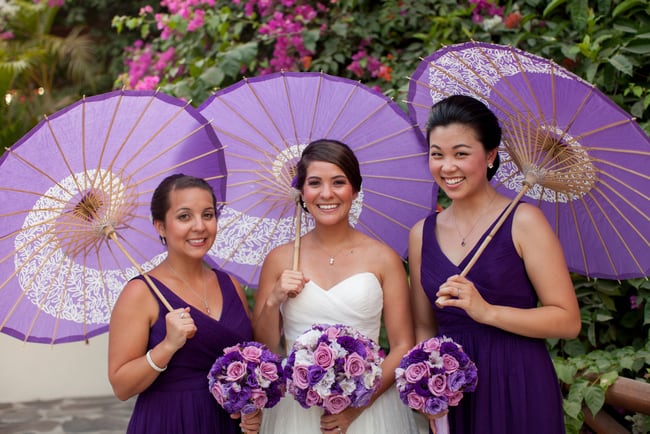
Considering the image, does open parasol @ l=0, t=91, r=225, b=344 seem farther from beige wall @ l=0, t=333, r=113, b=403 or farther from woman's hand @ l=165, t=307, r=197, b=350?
beige wall @ l=0, t=333, r=113, b=403

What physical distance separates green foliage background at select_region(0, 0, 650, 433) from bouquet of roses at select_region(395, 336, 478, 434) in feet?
4.82

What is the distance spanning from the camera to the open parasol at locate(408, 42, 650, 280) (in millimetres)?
3180

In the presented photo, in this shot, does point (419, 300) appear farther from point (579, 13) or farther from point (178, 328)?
point (579, 13)

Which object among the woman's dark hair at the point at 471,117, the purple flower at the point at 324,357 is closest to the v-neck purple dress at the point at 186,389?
the purple flower at the point at 324,357

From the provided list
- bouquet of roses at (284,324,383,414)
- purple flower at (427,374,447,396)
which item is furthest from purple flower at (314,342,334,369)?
purple flower at (427,374,447,396)

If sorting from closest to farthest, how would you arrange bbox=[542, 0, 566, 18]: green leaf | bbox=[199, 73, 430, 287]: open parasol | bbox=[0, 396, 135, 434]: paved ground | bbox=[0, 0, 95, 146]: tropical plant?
bbox=[199, 73, 430, 287]: open parasol → bbox=[542, 0, 566, 18]: green leaf → bbox=[0, 396, 135, 434]: paved ground → bbox=[0, 0, 95, 146]: tropical plant


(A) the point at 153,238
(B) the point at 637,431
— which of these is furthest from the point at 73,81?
(B) the point at 637,431

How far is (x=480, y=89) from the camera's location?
11.3ft

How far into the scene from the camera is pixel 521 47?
543 cm

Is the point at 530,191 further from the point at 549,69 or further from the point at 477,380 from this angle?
the point at 477,380

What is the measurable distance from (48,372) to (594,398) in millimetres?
6699

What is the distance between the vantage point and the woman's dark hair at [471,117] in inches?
125

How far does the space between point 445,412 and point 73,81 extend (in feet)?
35.5

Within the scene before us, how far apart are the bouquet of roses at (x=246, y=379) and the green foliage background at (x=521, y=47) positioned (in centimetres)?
188
